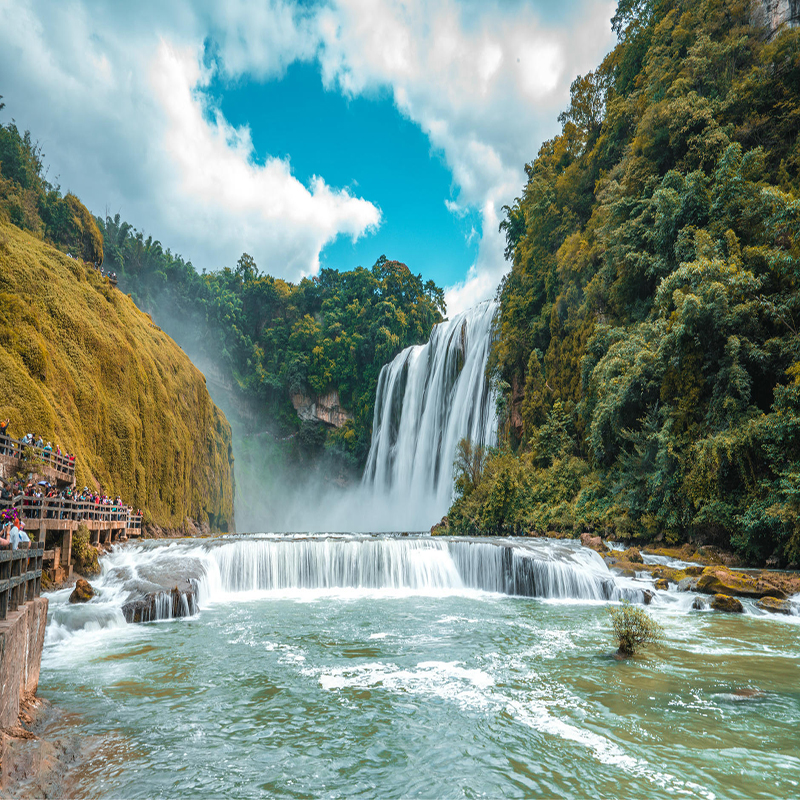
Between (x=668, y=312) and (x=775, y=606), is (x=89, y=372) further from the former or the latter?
(x=775, y=606)

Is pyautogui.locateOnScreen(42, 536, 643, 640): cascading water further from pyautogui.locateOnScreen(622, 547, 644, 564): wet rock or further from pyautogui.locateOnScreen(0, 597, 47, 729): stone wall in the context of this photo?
pyautogui.locateOnScreen(0, 597, 47, 729): stone wall

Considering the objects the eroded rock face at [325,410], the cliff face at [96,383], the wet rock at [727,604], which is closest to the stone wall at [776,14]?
the wet rock at [727,604]

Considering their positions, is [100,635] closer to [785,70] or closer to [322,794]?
[322,794]

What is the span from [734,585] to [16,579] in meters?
15.4

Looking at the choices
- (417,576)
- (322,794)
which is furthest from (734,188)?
(322,794)

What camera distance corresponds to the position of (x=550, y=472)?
87.2ft

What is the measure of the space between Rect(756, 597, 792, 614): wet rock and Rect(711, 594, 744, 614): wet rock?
0.48 metres

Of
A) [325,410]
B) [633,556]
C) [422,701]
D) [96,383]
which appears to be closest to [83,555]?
[96,383]

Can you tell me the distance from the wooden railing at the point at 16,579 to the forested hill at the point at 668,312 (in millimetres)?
17139

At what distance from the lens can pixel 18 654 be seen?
191 inches

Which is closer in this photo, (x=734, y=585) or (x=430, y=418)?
(x=734, y=585)

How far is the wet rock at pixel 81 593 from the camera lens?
12367 millimetres

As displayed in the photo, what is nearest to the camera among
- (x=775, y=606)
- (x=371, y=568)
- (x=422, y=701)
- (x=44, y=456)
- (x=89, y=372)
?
(x=422, y=701)

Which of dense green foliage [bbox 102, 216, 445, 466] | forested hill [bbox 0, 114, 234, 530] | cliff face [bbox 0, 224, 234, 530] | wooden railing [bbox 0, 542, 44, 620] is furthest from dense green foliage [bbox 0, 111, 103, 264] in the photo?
wooden railing [bbox 0, 542, 44, 620]
